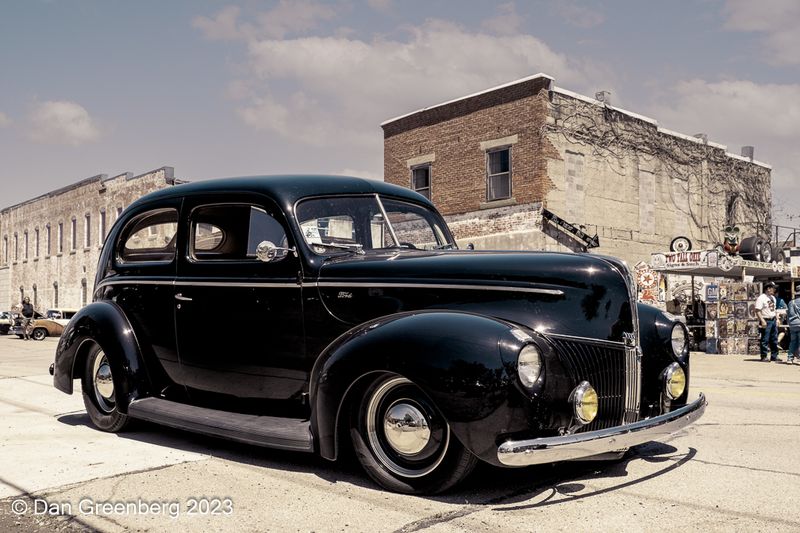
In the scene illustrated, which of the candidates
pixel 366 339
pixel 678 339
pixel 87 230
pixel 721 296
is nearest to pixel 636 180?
pixel 721 296

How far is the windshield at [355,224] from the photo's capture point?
484 cm

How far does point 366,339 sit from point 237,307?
129 centimetres

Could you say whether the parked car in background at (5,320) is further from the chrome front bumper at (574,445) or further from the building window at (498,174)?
the chrome front bumper at (574,445)

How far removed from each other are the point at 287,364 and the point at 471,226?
18.3 meters

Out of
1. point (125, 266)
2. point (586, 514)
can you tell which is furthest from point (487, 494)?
point (125, 266)

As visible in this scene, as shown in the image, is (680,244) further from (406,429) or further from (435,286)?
(406,429)

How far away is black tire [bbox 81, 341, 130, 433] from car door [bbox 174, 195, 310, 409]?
2.75 feet

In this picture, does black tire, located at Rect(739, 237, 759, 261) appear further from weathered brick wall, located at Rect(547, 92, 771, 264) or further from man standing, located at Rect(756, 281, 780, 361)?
man standing, located at Rect(756, 281, 780, 361)

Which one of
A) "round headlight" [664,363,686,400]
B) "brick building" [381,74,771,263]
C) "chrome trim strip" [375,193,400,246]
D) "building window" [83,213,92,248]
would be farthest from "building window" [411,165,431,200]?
"building window" [83,213,92,248]

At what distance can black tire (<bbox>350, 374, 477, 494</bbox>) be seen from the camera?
3758 millimetres

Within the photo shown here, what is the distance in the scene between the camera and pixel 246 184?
5152 mm

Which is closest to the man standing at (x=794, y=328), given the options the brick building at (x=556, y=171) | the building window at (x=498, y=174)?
the brick building at (x=556, y=171)

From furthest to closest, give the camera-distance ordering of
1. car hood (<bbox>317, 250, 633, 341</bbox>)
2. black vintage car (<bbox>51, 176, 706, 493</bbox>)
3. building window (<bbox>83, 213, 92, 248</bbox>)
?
building window (<bbox>83, 213, 92, 248</bbox>) < car hood (<bbox>317, 250, 633, 341</bbox>) < black vintage car (<bbox>51, 176, 706, 493</bbox>)

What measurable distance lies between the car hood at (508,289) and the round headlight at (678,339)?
74cm
